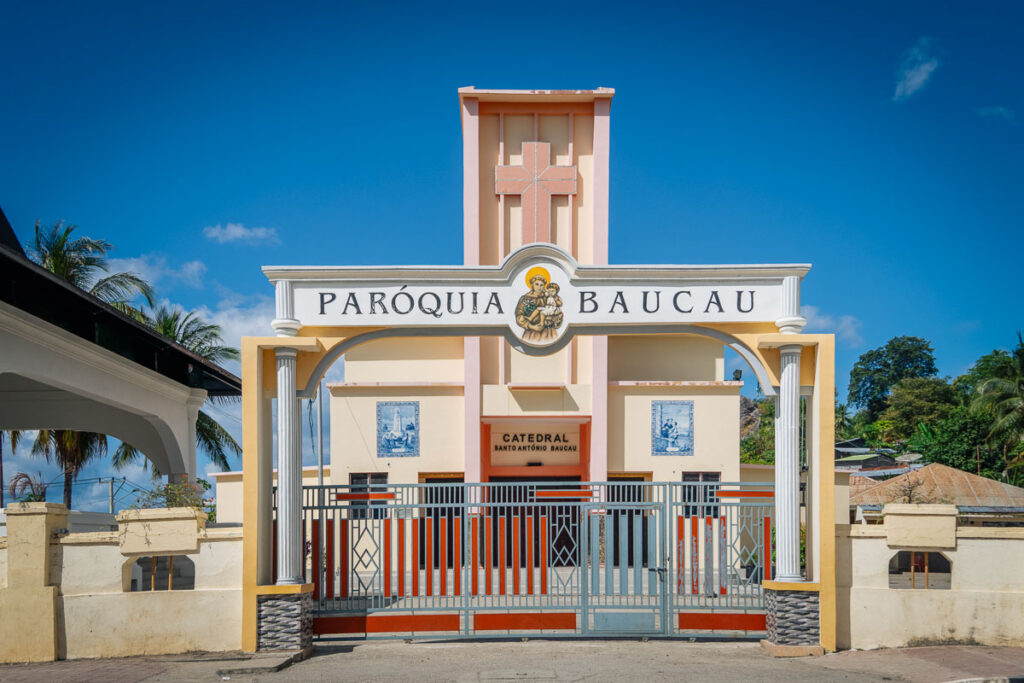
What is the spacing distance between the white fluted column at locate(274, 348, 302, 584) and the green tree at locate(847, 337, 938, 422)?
6873 centimetres

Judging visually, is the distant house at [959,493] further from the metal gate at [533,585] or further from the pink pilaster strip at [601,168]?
the metal gate at [533,585]

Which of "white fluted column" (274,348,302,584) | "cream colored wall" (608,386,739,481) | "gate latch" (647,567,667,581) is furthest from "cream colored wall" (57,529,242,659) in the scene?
"cream colored wall" (608,386,739,481)

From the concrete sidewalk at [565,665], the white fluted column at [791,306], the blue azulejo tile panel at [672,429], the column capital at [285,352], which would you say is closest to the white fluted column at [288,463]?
the column capital at [285,352]

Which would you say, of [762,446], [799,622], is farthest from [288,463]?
[762,446]

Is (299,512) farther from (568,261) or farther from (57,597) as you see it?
(568,261)

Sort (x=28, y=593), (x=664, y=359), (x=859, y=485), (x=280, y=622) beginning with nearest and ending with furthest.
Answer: (x=28, y=593) < (x=280, y=622) < (x=664, y=359) < (x=859, y=485)

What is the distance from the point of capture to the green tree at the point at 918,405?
49.5 meters

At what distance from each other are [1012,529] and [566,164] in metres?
13.7

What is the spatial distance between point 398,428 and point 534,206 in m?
6.37

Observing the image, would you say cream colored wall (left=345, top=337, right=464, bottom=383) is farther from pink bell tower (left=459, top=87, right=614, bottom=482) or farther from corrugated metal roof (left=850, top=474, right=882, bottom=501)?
corrugated metal roof (left=850, top=474, right=882, bottom=501)

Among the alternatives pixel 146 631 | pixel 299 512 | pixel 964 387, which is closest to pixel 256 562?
pixel 299 512

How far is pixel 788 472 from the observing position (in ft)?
35.7

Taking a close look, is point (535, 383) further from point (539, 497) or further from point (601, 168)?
point (539, 497)

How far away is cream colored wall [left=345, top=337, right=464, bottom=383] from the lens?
2189 cm
